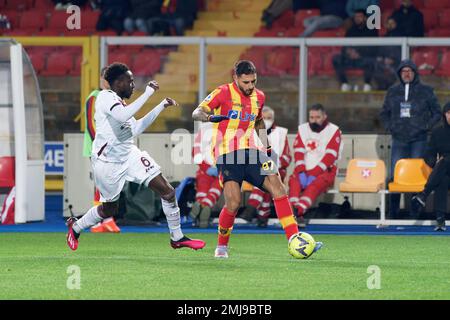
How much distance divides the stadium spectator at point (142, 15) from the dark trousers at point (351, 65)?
474 cm

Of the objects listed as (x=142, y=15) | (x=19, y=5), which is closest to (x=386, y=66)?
(x=142, y=15)

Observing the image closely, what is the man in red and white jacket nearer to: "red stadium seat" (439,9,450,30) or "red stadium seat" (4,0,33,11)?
"red stadium seat" (439,9,450,30)

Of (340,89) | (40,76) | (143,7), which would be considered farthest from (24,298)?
(143,7)

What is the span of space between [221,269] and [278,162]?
18.2 feet

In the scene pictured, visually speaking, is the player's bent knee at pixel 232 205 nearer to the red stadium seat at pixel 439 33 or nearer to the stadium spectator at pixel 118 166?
the stadium spectator at pixel 118 166

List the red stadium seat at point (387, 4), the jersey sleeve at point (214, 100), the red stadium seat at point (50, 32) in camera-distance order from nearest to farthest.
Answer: the jersey sleeve at point (214, 100), the red stadium seat at point (387, 4), the red stadium seat at point (50, 32)

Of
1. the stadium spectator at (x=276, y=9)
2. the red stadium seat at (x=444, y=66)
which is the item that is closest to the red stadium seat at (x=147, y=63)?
the stadium spectator at (x=276, y=9)

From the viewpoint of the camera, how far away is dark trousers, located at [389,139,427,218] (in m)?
16.2

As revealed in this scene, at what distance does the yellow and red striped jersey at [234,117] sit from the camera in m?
11.3

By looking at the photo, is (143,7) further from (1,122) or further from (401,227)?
(401,227)

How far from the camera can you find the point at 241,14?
2309 cm

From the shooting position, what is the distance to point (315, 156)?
16094 millimetres

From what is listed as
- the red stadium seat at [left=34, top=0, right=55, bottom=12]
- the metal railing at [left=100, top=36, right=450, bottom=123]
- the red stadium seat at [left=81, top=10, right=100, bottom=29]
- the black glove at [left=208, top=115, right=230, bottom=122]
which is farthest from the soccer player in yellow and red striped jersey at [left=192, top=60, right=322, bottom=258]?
the red stadium seat at [left=34, top=0, right=55, bottom=12]

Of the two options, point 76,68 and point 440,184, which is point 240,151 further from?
point 76,68
